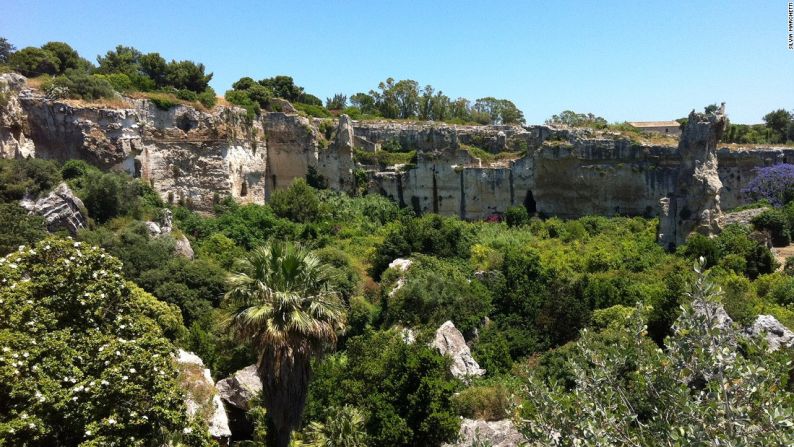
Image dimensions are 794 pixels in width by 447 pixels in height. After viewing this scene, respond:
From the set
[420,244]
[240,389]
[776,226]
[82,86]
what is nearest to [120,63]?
[82,86]

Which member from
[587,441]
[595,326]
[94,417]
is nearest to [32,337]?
[94,417]

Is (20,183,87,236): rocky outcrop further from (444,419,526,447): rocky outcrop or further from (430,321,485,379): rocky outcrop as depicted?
(444,419,526,447): rocky outcrop

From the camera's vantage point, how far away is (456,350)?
60.5 feet

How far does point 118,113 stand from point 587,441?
28.5m

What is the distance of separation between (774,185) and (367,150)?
22.8m

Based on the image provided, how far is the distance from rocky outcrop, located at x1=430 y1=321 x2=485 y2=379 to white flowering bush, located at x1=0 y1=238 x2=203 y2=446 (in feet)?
28.5

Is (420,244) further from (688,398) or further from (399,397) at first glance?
(688,398)

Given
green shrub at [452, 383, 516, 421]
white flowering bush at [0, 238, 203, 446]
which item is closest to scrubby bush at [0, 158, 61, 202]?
white flowering bush at [0, 238, 203, 446]

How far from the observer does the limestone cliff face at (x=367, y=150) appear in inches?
1134

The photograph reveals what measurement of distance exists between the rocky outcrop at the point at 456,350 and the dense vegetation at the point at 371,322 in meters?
0.47

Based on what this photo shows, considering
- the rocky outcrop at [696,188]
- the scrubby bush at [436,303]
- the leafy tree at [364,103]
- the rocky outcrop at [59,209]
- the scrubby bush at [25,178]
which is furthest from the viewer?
the leafy tree at [364,103]

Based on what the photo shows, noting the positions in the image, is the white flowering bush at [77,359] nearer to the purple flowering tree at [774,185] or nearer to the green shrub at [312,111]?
the purple flowering tree at [774,185]

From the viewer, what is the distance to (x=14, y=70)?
30.5 metres

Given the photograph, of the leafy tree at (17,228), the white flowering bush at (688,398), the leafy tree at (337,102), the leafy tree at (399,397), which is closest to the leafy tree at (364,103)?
the leafy tree at (337,102)
